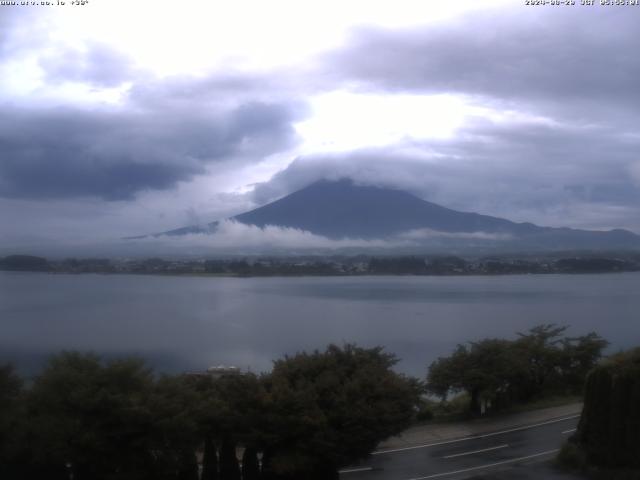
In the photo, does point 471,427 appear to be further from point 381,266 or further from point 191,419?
point 381,266

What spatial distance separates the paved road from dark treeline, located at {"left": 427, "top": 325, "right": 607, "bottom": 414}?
2.50 metres

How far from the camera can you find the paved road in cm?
1370

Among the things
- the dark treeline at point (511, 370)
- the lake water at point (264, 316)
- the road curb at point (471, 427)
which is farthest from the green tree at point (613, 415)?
the lake water at point (264, 316)

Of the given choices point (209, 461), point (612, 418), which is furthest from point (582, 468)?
point (209, 461)

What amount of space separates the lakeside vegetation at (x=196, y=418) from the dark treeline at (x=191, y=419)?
2cm

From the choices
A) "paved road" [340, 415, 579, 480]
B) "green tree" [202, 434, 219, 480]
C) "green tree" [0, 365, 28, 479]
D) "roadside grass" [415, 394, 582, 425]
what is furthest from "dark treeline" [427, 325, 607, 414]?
"green tree" [0, 365, 28, 479]

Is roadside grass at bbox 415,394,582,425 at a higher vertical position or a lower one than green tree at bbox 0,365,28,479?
lower

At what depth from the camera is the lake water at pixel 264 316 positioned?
3123 cm

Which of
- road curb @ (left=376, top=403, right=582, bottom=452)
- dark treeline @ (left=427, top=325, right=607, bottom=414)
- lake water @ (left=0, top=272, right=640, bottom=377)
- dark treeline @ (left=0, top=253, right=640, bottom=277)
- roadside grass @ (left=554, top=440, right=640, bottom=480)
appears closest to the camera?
roadside grass @ (left=554, top=440, right=640, bottom=480)

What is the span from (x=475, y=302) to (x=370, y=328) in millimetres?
17709

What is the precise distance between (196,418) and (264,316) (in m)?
34.1

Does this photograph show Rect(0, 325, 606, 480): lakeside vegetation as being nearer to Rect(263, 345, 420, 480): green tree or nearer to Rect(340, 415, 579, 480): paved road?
Rect(263, 345, 420, 480): green tree

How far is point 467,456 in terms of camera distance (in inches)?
590

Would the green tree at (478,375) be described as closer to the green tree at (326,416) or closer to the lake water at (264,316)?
the green tree at (326,416)
